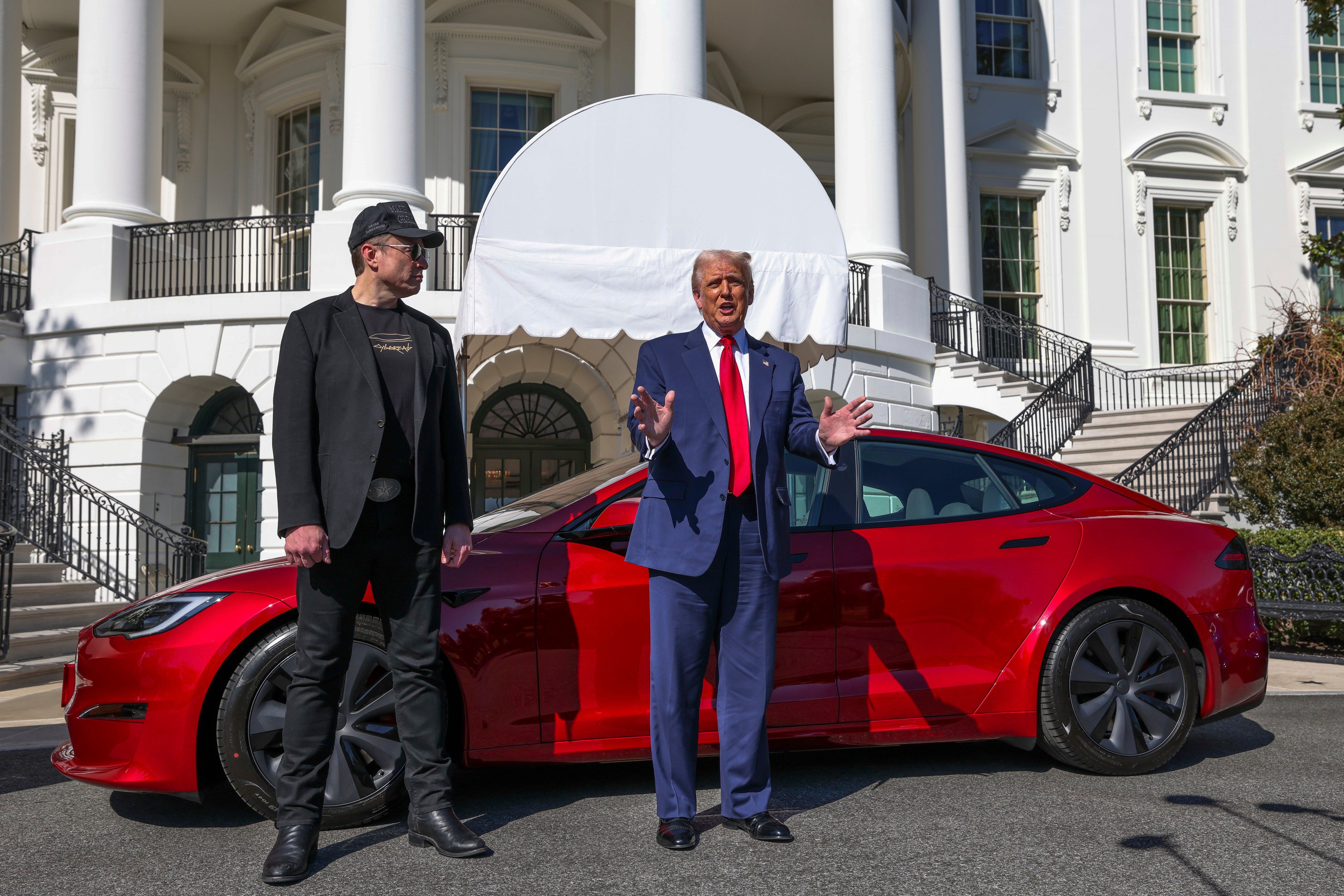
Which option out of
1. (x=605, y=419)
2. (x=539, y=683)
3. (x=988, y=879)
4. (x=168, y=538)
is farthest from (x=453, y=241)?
(x=988, y=879)

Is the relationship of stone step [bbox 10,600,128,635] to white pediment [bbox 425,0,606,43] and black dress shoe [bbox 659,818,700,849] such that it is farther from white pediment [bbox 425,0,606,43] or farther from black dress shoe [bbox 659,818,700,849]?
white pediment [bbox 425,0,606,43]

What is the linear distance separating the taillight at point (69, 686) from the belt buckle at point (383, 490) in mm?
1452

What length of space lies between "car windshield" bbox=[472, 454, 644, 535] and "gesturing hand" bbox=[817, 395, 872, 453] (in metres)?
Result: 1.02

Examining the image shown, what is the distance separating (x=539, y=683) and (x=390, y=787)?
2.08 ft

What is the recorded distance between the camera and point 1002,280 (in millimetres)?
21500

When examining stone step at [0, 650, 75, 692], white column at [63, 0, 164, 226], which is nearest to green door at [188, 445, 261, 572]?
white column at [63, 0, 164, 226]

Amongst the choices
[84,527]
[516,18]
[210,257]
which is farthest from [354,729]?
[516,18]

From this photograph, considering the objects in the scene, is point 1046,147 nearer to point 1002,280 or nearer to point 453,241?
point 1002,280

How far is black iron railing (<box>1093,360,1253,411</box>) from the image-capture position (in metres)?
20.7

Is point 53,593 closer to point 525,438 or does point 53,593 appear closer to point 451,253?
point 451,253

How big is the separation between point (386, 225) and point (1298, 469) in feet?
37.9

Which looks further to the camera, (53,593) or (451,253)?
(451,253)

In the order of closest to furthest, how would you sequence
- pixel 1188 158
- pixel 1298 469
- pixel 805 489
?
pixel 805 489 < pixel 1298 469 < pixel 1188 158

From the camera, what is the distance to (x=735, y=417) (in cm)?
381
